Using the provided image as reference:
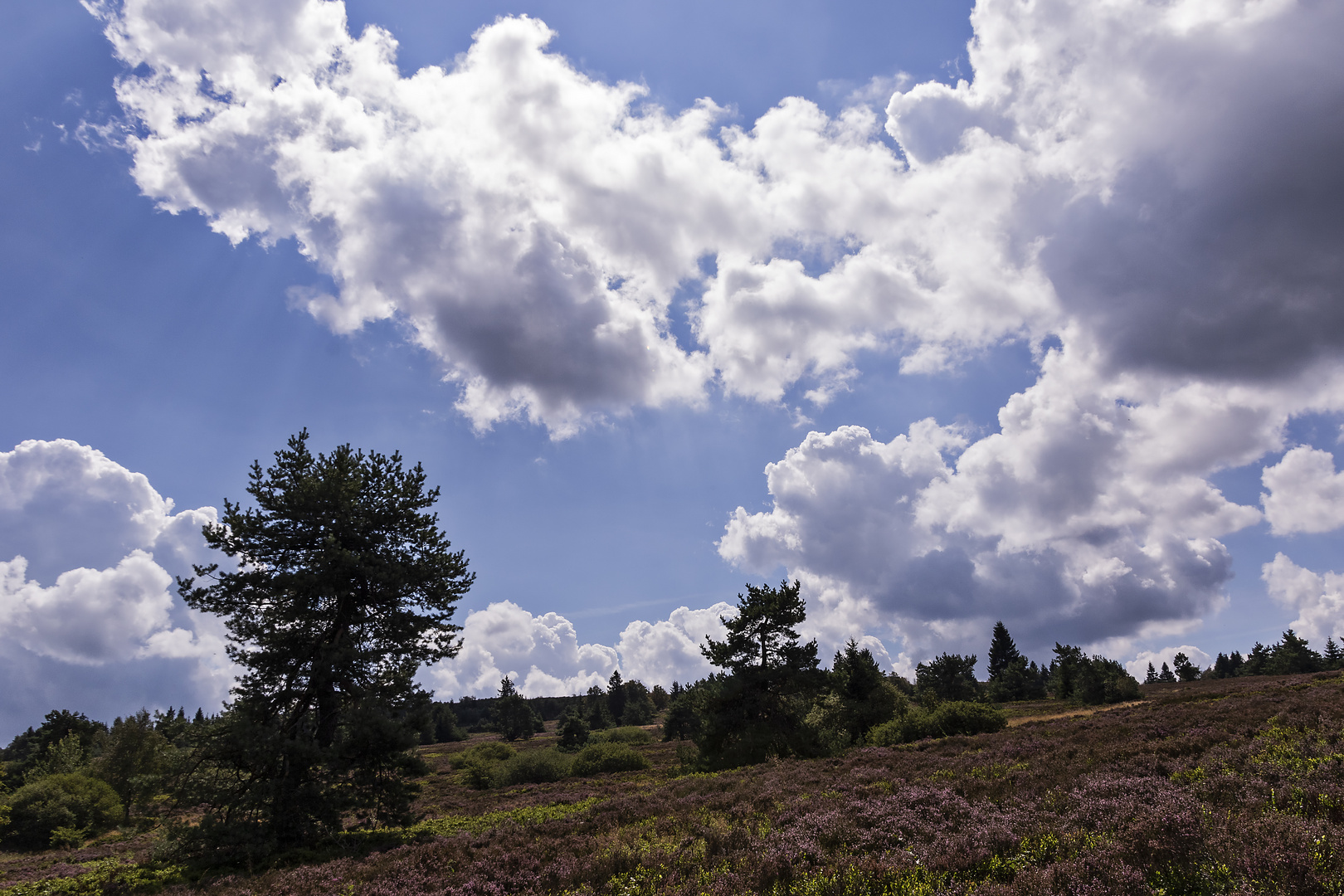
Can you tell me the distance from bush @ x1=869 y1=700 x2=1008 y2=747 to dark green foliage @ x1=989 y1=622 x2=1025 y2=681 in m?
94.2

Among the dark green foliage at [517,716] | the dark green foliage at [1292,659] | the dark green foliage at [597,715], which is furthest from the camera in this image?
the dark green foliage at [597,715]

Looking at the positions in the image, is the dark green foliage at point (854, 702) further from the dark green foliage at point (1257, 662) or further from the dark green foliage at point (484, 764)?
the dark green foliage at point (1257, 662)

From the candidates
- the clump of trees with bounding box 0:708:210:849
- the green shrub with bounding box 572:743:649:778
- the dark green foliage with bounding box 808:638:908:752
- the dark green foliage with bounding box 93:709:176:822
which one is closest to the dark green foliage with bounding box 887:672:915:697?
the dark green foliage with bounding box 808:638:908:752

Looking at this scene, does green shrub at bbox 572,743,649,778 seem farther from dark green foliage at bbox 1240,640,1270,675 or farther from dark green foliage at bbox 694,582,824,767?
dark green foliage at bbox 1240,640,1270,675

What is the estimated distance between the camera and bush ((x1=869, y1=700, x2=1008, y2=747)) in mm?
33656

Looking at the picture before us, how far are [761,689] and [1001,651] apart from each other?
10193 cm

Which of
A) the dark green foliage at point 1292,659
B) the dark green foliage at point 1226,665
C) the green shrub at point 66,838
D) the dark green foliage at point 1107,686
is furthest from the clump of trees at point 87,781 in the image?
the dark green foliage at point 1226,665

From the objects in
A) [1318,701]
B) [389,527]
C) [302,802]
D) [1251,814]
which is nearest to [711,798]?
[1251,814]

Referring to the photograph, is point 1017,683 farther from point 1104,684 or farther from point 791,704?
point 791,704

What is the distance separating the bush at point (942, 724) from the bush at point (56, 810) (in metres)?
51.1

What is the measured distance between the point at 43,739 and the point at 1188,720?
114 m

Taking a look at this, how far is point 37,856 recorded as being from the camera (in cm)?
3225

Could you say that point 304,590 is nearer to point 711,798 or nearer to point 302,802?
point 302,802

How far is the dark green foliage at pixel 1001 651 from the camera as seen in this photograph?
375ft
